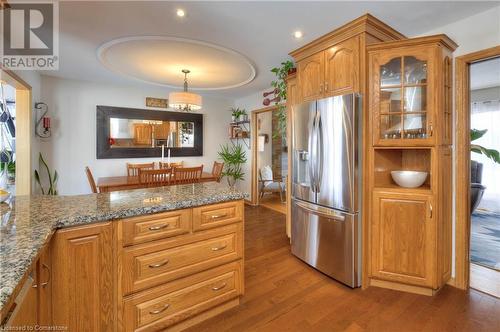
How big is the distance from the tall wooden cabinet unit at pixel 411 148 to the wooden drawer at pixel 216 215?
125 cm

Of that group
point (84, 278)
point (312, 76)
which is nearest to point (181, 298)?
point (84, 278)

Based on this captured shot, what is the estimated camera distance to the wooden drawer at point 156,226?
56.4 inches

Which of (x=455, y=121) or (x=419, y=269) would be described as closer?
(x=419, y=269)

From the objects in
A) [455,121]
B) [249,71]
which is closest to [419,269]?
[455,121]

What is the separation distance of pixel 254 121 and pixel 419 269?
3932mm

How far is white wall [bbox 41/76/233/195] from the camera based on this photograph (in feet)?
13.0

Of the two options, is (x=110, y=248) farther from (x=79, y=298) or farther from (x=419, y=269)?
(x=419, y=269)

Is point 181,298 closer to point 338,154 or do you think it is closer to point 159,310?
point 159,310

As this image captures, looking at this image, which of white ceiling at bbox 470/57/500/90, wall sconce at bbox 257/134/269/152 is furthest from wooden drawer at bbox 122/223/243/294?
wall sconce at bbox 257/134/269/152

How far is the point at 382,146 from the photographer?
217cm

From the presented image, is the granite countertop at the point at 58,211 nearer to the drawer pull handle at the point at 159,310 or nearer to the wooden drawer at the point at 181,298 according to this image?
the wooden drawer at the point at 181,298

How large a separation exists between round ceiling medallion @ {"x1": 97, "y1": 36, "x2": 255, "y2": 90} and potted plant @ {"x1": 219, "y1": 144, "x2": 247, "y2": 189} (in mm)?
1669

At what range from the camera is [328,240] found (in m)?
2.34

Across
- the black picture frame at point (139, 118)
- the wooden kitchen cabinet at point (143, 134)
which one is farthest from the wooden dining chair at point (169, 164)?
the wooden kitchen cabinet at point (143, 134)
